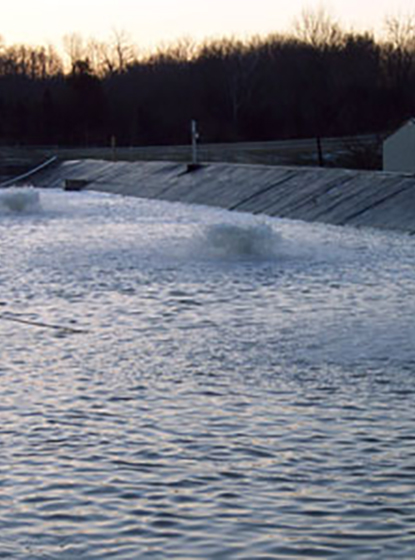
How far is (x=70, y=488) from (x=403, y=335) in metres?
5.87

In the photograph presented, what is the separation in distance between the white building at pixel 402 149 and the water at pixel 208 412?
121 feet

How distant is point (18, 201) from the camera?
33.0 meters

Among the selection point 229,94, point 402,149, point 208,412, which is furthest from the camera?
point 229,94

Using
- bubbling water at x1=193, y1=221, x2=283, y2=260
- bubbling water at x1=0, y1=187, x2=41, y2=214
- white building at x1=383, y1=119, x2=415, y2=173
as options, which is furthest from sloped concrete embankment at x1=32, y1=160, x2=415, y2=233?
white building at x1=383, y1=119, x2=415, y2=173

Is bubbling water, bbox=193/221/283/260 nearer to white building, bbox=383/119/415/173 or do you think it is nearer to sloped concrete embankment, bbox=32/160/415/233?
sloped concrete embankment, bbox=32/160/415/233

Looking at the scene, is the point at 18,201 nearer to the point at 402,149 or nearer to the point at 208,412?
the point at 208,412

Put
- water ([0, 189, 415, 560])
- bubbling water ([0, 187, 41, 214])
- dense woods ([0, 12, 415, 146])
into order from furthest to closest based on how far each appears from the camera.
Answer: dense woods ([0, 12, 415, 146]), bubbling water ([0, 187, 41, 214]), water ([0, 189, 415, 560])

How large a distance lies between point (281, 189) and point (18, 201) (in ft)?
23.9

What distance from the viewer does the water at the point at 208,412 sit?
701 centimetres

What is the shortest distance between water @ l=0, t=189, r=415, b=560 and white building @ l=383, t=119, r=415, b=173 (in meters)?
36.8

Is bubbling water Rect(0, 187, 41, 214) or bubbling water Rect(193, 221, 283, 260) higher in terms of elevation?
bubbling water Rect(0, 187, 41, 214)

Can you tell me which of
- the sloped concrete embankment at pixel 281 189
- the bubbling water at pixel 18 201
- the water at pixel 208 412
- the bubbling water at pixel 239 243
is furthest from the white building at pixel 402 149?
the water at pixel 208 412

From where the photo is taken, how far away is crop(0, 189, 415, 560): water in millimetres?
7012

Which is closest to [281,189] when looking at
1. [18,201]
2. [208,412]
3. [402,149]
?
[18,201]
